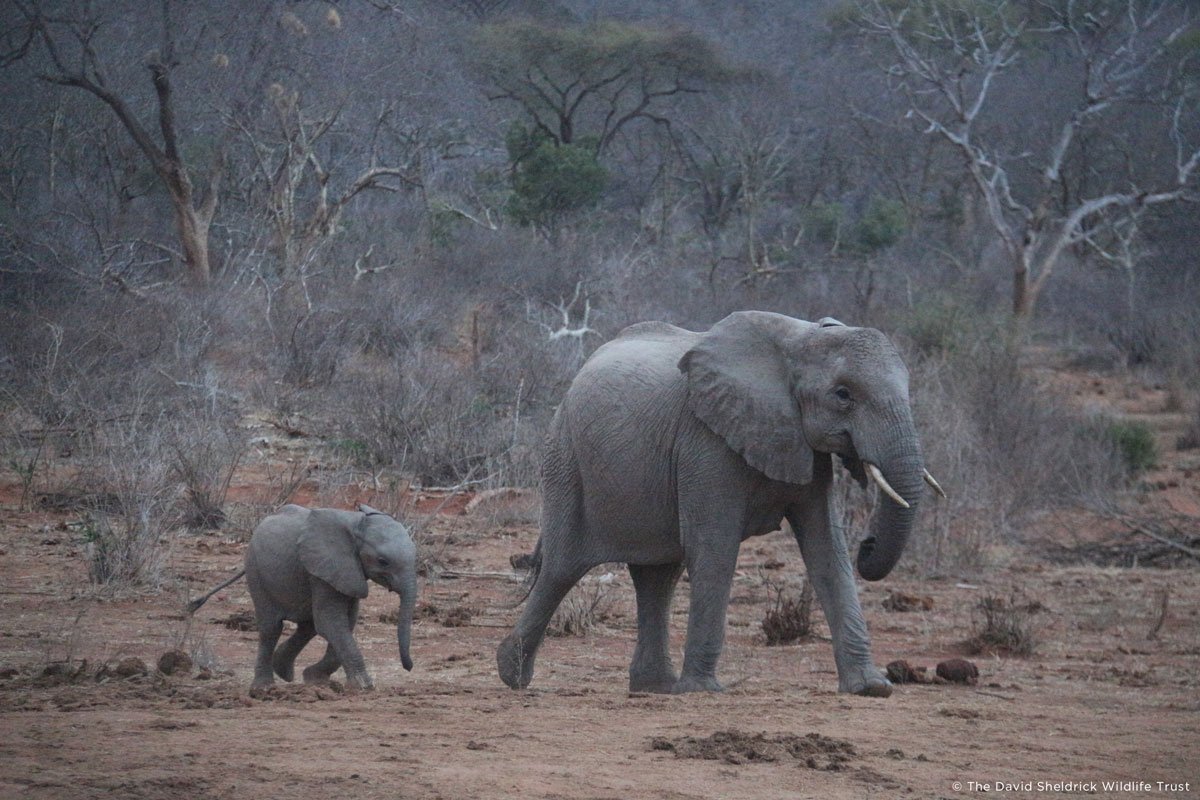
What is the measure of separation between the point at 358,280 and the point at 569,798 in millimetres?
15148

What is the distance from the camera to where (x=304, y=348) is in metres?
15.4

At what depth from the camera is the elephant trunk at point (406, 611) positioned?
569cm

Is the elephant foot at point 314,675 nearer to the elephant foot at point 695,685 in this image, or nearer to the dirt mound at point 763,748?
the elephant foot at point 695,685

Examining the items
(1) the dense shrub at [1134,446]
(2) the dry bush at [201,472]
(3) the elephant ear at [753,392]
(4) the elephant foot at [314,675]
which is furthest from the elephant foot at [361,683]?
(1) the dense shrub at [1134,446]

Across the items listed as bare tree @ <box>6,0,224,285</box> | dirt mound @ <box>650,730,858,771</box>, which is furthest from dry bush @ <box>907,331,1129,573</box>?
bare tree @ <box>6,0,224,285</box>

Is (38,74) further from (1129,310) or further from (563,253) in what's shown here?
(1129,310)

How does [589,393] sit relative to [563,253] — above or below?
below

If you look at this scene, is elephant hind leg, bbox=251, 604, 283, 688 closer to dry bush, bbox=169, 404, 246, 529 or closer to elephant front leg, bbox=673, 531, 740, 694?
elephant front leg, bbox=673, 531, 740, 694

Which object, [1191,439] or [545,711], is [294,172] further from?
[545,711]

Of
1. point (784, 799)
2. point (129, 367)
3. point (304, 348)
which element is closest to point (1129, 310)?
point (304, 348)

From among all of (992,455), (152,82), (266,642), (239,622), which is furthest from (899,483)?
(152,82)

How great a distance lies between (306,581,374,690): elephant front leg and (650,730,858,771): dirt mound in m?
1.57

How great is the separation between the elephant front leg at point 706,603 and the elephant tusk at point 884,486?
2.11 ft

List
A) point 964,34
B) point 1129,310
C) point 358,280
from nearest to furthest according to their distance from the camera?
point 358,280, point 1129,310, point 964,34
